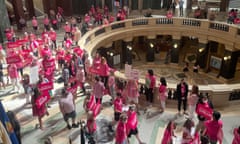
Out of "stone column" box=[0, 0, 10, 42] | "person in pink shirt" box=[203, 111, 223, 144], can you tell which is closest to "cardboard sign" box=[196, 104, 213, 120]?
"person in pink shirt" box=[203, 111, 223, 144]

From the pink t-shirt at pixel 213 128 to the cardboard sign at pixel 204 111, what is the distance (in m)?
0.81

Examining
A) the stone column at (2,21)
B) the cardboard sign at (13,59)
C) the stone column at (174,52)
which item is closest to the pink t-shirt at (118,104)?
the cardboard sign at (13,59)

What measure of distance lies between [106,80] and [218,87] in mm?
3957

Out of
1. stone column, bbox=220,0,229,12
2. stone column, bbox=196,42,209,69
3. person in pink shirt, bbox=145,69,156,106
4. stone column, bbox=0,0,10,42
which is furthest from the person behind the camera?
stone column, bbox=220,0,229,12

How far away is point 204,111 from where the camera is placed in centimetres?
819

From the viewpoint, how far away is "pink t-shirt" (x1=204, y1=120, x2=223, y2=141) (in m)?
7.21

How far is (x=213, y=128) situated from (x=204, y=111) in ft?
3.17

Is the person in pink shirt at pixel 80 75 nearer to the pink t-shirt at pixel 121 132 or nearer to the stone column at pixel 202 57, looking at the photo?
the pink t-shirt at pixel 121 132

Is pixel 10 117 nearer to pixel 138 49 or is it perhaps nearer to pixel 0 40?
pixel 0 40

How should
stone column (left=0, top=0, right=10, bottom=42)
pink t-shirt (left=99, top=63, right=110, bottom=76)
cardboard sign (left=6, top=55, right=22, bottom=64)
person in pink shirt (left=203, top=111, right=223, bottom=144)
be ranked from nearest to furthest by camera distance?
1. person in pink shirt (left=203, top=111, right=223, bottom=144)
2. pink t-shirt (left=99, top=63, right=110, bottom=76)
3. cardboard sign (left=6, top=55, right=22, bottom=64)
4. stone column (left=0, top=0, right=10, bottom=42)

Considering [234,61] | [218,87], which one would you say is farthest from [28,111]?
[234,61]

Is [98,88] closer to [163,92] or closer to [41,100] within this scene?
[41,100]

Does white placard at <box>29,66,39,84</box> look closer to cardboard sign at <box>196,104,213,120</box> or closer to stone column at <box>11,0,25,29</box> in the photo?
cardboard sign at <box>196,104,213,120</box>

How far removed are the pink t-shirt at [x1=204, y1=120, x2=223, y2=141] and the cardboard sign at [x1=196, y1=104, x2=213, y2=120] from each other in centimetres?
81
